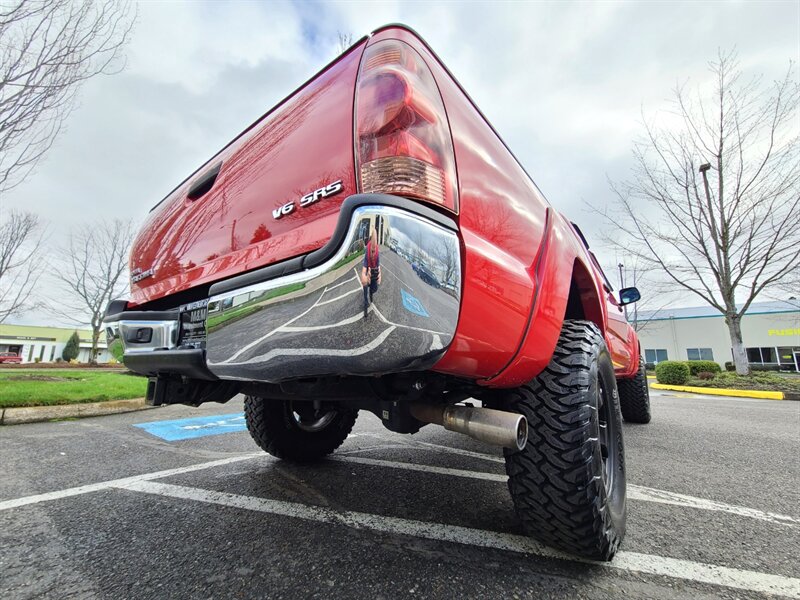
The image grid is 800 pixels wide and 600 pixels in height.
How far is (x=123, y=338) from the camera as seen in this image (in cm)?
165

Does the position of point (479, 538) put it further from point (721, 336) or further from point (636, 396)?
point (721, 336)

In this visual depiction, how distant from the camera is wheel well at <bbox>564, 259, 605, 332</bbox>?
2.22 m

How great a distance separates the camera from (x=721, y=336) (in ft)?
96.2

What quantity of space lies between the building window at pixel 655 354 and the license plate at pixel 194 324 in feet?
121

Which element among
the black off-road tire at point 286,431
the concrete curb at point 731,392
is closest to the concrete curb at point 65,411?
the black off-road tire at point 286,431

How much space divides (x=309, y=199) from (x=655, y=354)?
3808cm

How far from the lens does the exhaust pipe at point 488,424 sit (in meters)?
1.22

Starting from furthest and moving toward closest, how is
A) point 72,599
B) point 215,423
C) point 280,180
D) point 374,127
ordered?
point 215,423, point 280,180, point 72,599, point 374,127

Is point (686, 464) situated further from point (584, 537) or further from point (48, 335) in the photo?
point (48, 335)

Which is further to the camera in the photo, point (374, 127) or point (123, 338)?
point (123, 338)

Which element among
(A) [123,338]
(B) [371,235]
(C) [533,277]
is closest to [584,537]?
(C) [533,277]

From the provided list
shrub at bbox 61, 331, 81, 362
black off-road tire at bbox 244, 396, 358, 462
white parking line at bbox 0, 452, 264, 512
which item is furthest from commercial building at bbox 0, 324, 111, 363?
black off-road tire at bbox 244, 396, 358, 462

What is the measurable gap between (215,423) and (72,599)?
378cm

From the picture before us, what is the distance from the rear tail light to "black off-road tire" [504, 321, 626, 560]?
0.90 m
